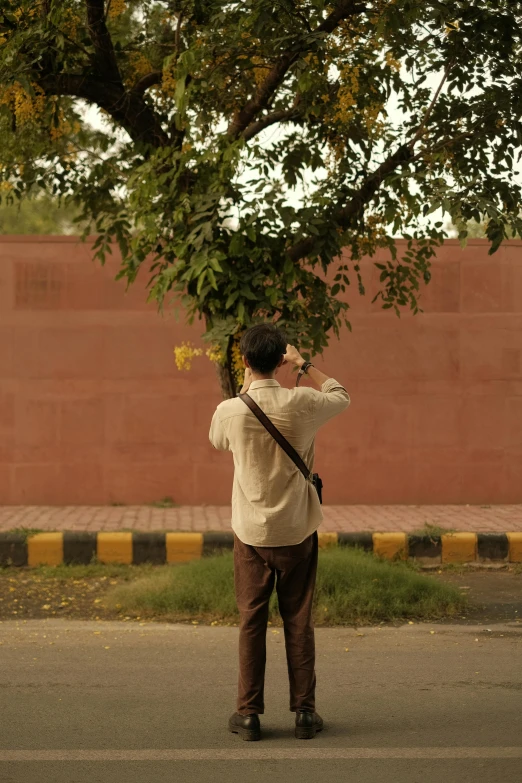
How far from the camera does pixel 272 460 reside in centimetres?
418

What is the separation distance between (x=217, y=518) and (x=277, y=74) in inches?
173

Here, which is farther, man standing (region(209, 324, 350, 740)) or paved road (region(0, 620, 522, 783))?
man standing (region(209, 324, 350, 740))

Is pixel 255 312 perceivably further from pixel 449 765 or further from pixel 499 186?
pixel 449 765

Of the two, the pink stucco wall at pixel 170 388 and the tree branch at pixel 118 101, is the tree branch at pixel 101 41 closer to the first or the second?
the tree branch at pixel 118 101

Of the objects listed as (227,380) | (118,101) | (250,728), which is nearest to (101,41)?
(118,101)

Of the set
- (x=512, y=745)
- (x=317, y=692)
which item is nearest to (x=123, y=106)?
(x=317, y=692)

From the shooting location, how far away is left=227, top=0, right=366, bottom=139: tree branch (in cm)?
626

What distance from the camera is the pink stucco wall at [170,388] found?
10.3 metres

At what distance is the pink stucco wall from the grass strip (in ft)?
10.4

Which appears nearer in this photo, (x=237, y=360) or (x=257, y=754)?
(x=257, y=754)

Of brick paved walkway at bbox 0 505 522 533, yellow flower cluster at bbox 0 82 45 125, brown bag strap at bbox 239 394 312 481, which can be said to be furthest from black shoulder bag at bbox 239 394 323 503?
brick paved walkway at bbox 0 505 522 533

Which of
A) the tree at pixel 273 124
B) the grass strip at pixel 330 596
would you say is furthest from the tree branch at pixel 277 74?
the grass strip at pixel 330 596

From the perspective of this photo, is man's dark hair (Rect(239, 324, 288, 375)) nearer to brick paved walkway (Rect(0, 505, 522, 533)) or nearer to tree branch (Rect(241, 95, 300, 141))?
tree branch (Rect(241, 95, 300, 141))

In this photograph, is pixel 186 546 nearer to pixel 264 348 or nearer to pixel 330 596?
pixel 330 596
